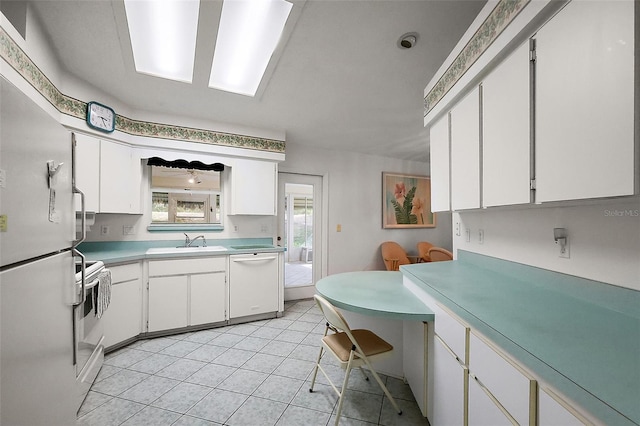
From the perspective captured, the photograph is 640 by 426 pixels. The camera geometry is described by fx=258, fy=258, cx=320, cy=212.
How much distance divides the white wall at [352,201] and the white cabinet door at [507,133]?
9.37 ft

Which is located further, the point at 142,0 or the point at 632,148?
the point at 142,0

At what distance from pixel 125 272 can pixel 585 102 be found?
3328mm

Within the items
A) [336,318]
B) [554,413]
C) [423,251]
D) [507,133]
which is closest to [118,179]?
[336,318]

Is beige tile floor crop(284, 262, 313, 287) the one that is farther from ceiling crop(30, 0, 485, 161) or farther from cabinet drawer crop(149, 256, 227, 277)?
ceiling crop(30, 0, 485, 161)

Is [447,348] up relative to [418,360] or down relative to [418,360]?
up

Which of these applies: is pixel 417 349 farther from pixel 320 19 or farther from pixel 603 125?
pixel 320 19

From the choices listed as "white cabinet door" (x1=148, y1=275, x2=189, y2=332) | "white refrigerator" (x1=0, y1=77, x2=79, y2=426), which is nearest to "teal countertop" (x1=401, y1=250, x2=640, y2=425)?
"white refrigerator" (x1=0, y1=77, x2=79, y2=426)

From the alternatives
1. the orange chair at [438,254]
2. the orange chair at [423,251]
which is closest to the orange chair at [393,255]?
the orange chair at [423,251]

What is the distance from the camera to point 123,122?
2.69 meters

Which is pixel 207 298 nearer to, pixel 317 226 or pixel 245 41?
pixel 317 226

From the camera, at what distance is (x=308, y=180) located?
4.16 meters

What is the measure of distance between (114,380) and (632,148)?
3.15m

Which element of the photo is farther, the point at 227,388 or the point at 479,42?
the point at 227,388

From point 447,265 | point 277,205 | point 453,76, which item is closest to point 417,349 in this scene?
point 447,265
